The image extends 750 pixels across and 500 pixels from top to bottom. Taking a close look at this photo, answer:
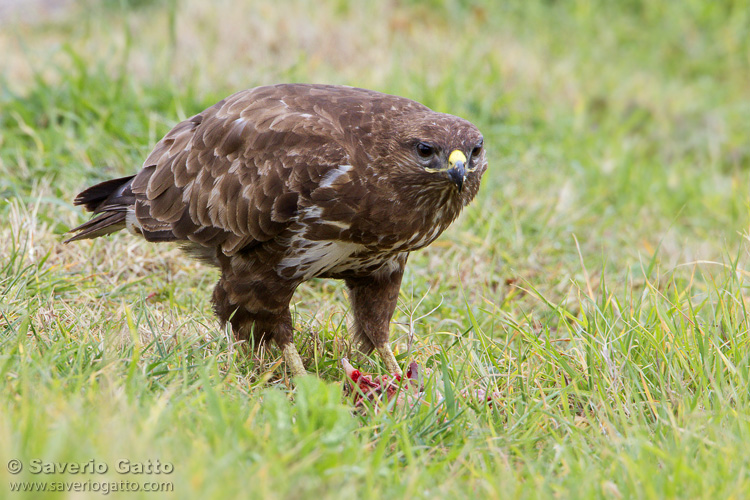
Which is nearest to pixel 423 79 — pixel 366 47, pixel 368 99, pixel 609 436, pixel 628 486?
pixel 366 47

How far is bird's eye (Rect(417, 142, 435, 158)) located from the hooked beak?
93mm

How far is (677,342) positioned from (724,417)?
1.42 ft

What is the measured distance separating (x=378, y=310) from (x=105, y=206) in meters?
1.46

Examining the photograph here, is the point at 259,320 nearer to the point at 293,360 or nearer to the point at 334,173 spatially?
the point at 293,360

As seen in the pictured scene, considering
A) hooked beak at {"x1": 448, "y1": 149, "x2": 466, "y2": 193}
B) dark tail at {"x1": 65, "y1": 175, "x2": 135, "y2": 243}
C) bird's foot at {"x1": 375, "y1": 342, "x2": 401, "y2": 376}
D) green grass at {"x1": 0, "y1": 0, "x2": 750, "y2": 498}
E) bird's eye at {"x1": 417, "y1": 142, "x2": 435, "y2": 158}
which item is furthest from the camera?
dark tail at {"x1": 65, "y1": 175, "x2": 135, "y2": 243}

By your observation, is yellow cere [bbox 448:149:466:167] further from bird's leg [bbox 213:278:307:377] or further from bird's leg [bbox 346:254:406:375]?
bird's leg [bbox 213:278:307:377]

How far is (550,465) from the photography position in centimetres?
270

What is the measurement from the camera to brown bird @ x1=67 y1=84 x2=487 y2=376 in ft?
10.9

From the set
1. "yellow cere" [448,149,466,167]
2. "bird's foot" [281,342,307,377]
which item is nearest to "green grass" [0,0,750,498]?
"bird's foot" [281,342,307,377]

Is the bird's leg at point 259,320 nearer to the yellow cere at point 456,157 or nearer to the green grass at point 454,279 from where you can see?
the green grass at point 454,279

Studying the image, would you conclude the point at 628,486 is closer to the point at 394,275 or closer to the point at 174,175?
the point at 394,275


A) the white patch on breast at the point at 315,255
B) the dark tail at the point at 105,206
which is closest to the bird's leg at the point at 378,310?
the white patch on breast at the point at 315,255

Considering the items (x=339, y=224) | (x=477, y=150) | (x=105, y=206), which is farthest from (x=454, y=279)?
(x=105, y=206)

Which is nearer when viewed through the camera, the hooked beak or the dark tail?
the hooked beak
